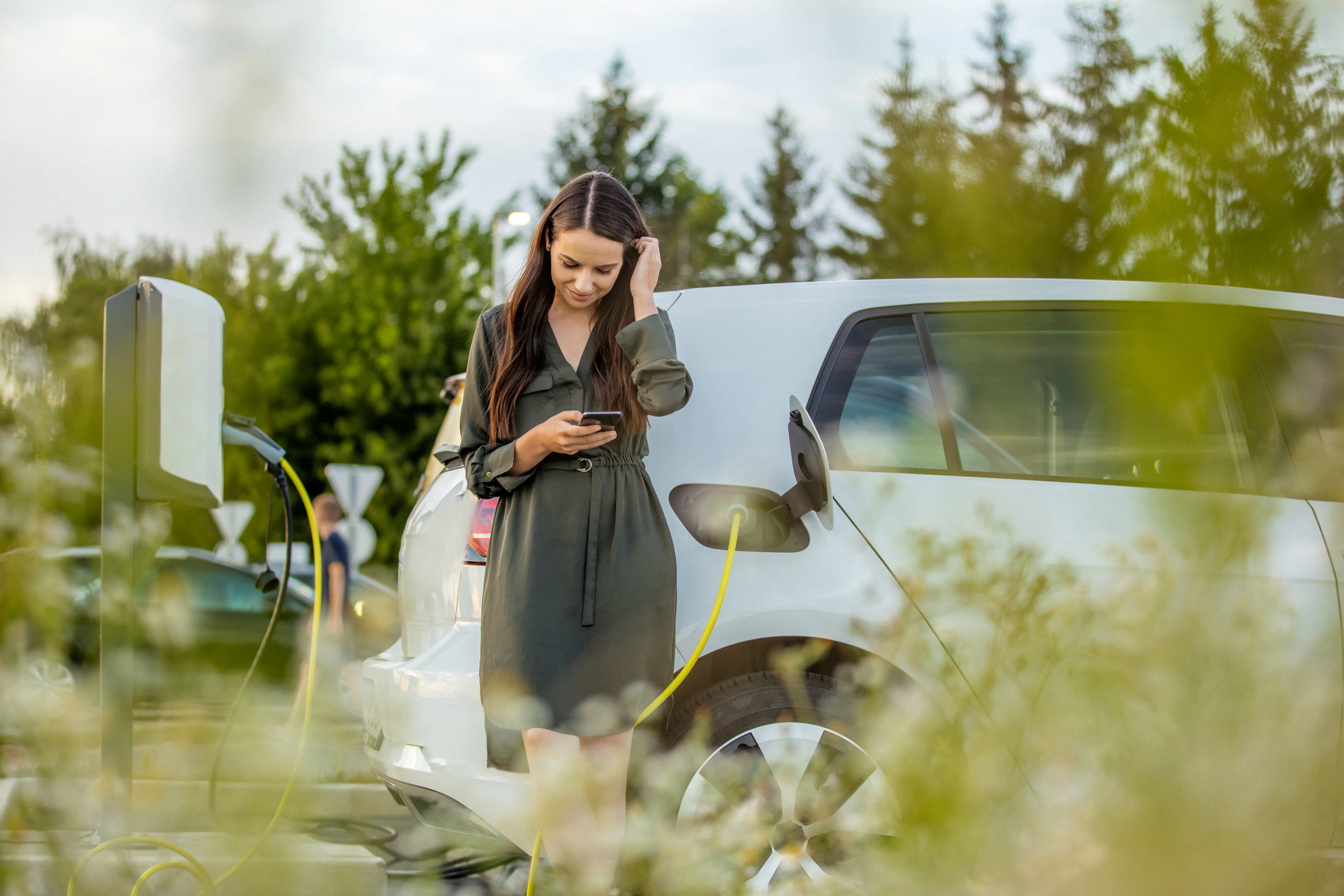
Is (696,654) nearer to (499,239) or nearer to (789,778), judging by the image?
(789,778)

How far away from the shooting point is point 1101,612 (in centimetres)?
79

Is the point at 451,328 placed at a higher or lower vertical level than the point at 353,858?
higher

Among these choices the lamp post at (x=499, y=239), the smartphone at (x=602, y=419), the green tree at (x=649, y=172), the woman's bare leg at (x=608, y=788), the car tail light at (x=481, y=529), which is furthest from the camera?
the green tree at (x=649, y=172)

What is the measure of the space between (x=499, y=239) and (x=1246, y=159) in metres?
18.0

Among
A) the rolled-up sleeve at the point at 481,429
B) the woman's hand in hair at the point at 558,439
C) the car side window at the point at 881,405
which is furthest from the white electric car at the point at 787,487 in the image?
the woman's hand in hair at the point at 558,439

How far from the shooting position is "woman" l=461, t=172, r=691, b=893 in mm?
2045

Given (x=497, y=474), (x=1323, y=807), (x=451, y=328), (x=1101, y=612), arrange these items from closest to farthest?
1. (x=1323, y=807)
2. (x=1101, y=612)
3. (x=497, y=474)
4. (x=451, y=328)

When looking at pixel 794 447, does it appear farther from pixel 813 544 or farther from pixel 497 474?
pixel 497 474

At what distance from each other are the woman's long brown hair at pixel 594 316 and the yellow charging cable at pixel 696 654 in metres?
0.31

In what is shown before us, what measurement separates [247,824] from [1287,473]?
0.82m

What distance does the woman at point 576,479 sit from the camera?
6.71 feet

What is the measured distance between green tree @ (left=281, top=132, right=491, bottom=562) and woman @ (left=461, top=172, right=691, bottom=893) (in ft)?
1.00

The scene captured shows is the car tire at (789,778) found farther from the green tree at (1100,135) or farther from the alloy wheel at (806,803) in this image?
the green tree at (1100,135)

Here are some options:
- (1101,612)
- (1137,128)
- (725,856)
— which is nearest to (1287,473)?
(1101,612)
